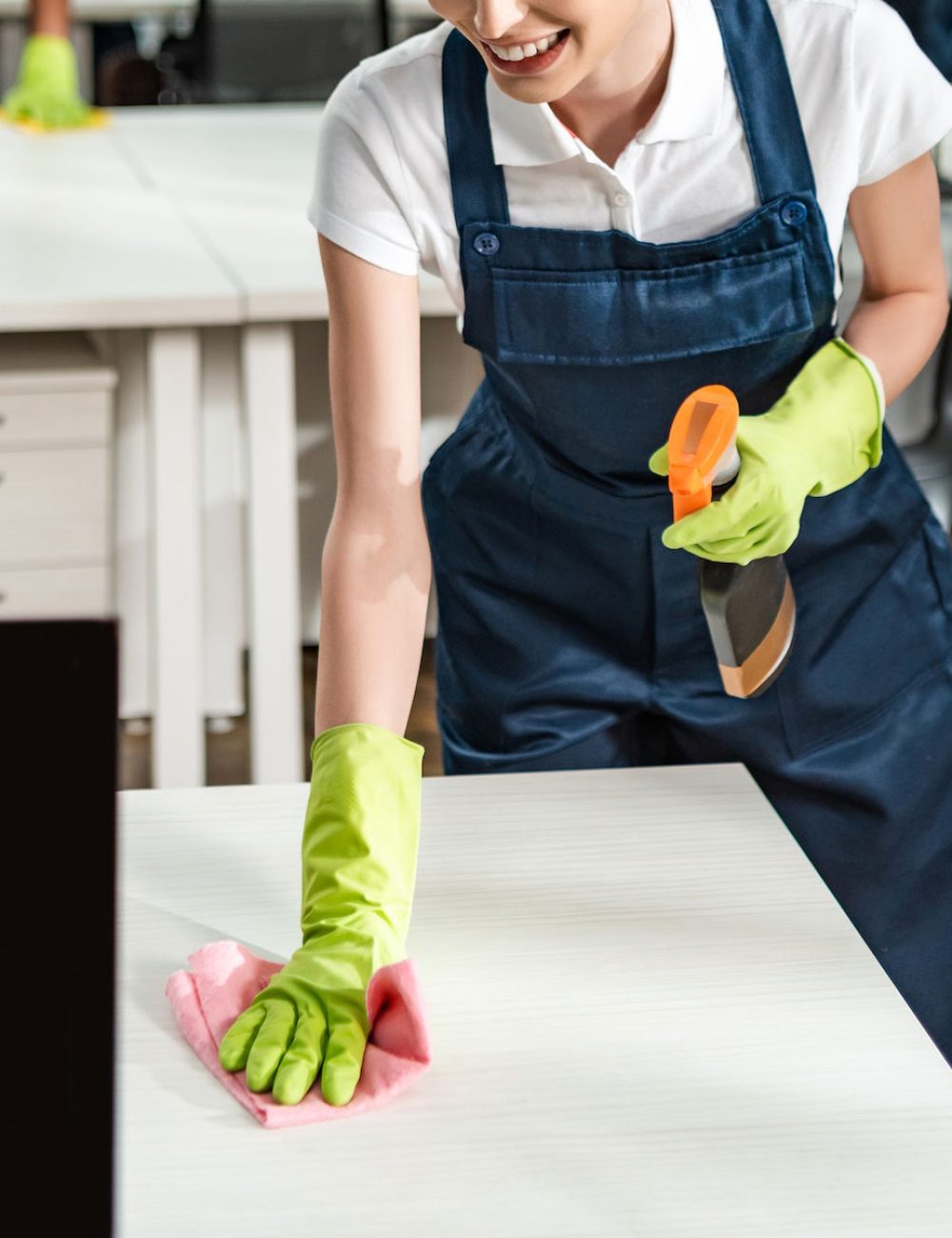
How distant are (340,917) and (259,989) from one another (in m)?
0.06

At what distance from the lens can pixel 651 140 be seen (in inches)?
50.3

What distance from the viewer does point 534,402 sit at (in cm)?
138

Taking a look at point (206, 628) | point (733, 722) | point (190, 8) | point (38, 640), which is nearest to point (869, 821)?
point (733, 722)

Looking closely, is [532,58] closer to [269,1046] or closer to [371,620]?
[371,620]

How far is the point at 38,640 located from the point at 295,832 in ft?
2.46

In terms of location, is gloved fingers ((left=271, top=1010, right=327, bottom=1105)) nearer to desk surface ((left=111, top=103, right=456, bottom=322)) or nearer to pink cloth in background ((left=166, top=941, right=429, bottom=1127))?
pink cloth in background ((left=166, top=941, right=429, bottom=1127))

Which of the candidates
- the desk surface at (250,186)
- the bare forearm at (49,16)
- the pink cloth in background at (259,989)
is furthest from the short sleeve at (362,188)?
the bare forearm at (49,16)

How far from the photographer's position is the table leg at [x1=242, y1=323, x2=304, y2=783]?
2305 millimetres

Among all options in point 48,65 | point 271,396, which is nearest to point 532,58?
point 271,396

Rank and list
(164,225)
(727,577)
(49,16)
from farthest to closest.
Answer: (49,16), (164,225), (727,577)

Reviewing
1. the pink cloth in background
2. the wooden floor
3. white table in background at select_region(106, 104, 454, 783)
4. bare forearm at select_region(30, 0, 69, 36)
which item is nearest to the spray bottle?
the pink cloth in background

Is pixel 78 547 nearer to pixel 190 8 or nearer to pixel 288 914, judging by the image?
pixel 288 914

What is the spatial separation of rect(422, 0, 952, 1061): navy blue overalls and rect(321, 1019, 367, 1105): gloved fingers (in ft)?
1.54

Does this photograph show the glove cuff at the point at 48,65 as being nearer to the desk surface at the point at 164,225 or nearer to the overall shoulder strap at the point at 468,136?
Result: the desk surface at the point at 164,225
